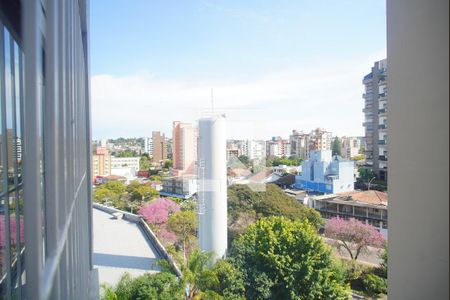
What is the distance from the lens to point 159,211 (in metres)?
9.54

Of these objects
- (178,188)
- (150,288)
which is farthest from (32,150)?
(178,188)

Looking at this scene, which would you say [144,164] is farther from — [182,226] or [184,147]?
[182,226]

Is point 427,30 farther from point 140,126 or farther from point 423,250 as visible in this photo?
point 140,126

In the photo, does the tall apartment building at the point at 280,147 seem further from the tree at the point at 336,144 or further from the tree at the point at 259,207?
the tree at the point at 259,207

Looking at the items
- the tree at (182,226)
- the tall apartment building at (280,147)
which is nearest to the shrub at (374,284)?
the tree at (182,226)

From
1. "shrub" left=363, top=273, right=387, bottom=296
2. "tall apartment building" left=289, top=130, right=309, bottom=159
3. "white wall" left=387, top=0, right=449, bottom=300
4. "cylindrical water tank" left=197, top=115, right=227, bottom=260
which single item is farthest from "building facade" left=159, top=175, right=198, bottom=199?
"white wall" left=387, top=0, right=449, bottom=300

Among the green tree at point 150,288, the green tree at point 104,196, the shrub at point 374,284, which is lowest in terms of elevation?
the shrub at point 374,284

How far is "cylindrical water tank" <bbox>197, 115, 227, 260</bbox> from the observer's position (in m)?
7.45

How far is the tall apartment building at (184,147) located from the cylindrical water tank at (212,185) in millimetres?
2529

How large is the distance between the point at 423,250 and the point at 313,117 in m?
14.0

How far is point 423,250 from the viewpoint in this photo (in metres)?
0.33

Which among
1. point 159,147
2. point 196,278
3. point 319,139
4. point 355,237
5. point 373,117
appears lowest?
point 355,237

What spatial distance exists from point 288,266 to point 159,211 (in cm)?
542

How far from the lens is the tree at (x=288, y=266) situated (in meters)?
5.06
